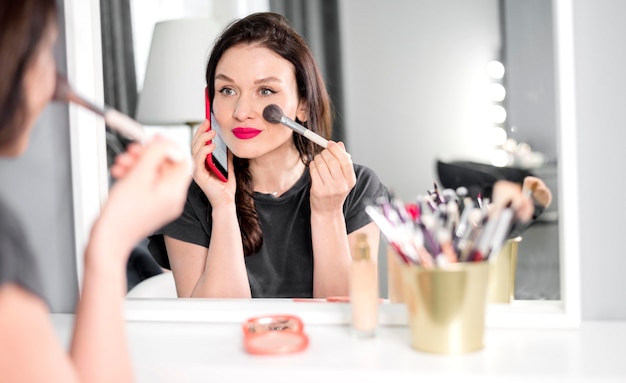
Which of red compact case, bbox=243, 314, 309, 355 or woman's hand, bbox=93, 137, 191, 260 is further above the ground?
woman's hand, bbox=93, 137, 191, 260

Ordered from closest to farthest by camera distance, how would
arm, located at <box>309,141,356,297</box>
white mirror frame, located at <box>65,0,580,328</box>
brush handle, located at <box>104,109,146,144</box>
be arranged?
brush handle, located at <box>104,109,146,144</box> < white mirror frame, located at <box>65,0,580,328</box> < arm, located at <box>309,141,356,297</box>

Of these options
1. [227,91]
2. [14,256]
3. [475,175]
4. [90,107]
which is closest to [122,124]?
[90,107]

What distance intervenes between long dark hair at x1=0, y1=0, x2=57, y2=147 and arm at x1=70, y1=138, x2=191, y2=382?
8 cm

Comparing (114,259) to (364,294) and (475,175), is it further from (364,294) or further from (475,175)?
(475,175)

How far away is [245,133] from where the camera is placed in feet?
2.64

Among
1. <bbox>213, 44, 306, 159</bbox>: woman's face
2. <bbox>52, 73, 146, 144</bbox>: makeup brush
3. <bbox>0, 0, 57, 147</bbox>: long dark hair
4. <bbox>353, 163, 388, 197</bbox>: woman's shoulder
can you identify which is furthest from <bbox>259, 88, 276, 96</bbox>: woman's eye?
<bbox>0, 0, 57, 147</bbox>: long dark hair

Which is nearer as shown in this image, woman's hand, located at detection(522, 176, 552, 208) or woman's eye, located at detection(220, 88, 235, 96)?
woman's hand, located at detection(522, 176, 552, 208)

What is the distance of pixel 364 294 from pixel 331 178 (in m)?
0.17

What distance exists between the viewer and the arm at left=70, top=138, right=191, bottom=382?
1.54 feet

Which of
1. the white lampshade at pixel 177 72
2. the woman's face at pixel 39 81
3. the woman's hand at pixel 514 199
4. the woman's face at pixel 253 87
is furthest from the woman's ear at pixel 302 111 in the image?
the woman's face at pixel 39 81

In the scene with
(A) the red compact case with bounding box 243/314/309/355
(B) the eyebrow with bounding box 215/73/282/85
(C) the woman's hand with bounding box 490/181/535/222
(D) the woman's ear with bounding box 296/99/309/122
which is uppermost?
(B) the eyebrow with bounding box 215/73/282/85

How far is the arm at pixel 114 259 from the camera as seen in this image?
1.54ft

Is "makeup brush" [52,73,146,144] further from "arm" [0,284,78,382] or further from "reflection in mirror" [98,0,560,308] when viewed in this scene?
"reflection in mirror" [98,0,560,308]

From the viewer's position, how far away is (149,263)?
805 mm
